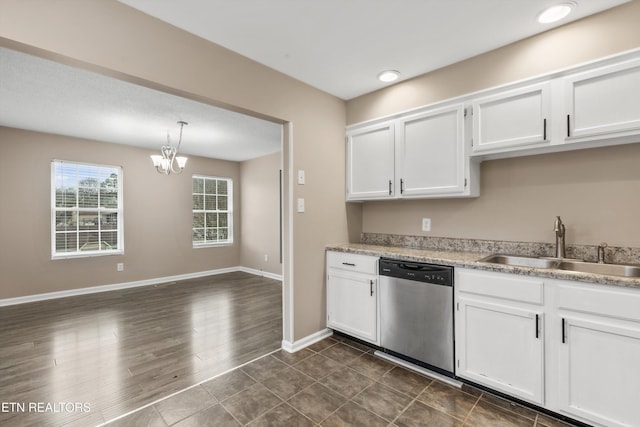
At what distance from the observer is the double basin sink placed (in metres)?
1.81

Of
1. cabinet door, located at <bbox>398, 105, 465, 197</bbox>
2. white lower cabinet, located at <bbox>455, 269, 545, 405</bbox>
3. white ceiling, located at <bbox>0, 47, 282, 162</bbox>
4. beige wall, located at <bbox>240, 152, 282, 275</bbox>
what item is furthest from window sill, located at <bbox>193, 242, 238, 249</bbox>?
white lower cabinet, located at <bbox>455, 269, 545, 405</bbox>

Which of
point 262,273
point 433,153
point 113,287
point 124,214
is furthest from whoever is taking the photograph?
point 262,273

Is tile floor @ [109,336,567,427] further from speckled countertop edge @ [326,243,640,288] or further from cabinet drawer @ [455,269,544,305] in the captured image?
speckled countertop edge @ [326,243,640,288]

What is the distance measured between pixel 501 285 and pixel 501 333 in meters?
0.32

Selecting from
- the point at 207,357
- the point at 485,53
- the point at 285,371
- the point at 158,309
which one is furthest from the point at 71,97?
the point at 485,53

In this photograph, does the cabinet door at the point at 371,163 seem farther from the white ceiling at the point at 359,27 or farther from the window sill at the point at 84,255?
the window sill at the point at 84,255

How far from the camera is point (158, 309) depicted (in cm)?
394

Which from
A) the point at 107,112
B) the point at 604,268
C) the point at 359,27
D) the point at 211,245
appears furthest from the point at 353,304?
the point at 211,245

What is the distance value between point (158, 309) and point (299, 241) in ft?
8.33

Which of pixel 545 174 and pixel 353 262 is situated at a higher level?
pixel 545 174

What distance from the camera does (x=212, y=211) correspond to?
6352 millimetres

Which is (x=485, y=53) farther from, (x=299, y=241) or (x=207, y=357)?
(x=207, y=357)

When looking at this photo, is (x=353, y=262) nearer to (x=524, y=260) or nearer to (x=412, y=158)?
(x=412, y=158)

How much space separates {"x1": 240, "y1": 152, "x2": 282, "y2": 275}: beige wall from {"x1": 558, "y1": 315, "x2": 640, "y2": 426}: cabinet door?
4.58 metres
